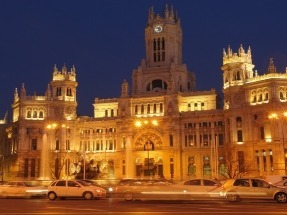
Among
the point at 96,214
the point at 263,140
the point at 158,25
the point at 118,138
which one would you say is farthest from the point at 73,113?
the point at 96,214

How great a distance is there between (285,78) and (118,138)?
42076 mm

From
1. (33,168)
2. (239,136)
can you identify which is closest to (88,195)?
(239,136)

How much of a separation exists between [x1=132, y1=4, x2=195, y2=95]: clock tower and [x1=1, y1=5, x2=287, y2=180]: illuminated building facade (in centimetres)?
27

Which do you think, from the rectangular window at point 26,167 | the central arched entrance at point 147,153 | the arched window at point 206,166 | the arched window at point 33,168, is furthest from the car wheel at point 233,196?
the rectangular window at point 26,167

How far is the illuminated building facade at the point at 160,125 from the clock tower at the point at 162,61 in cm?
27

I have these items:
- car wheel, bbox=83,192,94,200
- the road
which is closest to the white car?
car wheel, bbox=83,192,94,200

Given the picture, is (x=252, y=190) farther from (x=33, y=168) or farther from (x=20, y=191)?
(x=33, y=168)

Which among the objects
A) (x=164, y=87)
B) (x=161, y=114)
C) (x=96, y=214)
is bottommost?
(x=96, y=214)

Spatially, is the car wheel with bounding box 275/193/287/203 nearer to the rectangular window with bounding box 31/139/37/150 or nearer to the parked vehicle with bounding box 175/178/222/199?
the parked vehicle with bounding box 175/178/222/199

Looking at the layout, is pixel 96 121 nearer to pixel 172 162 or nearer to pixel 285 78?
pixel 172 162

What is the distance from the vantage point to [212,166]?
99.3 m

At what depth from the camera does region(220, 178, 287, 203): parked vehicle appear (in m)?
36.5

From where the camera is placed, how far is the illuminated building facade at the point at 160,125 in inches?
3765

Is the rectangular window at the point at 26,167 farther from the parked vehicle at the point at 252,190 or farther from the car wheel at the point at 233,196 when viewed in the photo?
the car wheel at the point at 233,196
